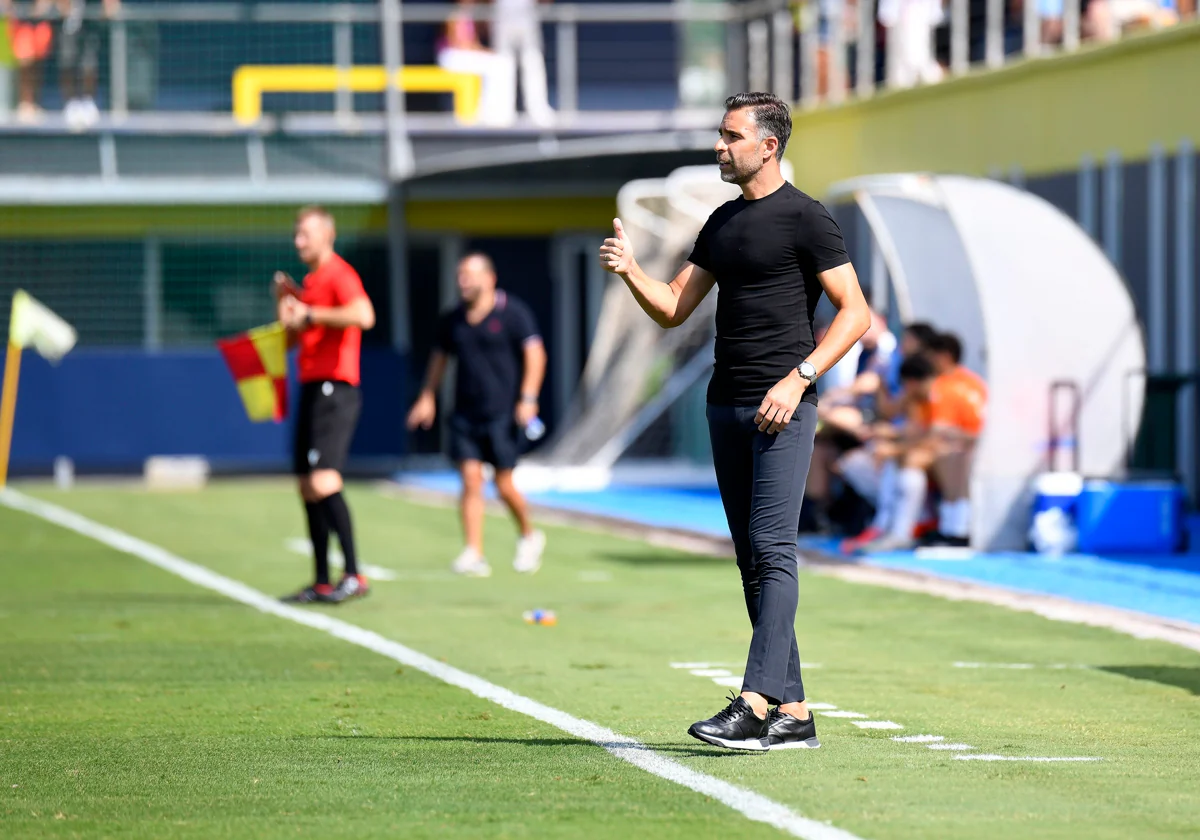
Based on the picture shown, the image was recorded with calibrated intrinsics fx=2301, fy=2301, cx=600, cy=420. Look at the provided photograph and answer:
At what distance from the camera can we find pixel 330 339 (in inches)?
491

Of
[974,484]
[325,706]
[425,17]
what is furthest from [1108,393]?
[425,17]

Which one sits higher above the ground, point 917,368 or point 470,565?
point 917,368

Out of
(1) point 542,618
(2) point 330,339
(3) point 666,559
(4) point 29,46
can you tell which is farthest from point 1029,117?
(4) point 29,46

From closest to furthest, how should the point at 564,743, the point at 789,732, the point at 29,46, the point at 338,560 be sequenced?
the point at 789,732
the point at 564,743
the point at 338,560
the point at 29,46

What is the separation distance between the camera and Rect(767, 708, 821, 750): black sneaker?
7223 mm

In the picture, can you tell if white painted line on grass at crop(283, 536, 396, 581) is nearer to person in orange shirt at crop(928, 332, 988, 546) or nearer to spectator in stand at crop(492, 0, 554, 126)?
person in orange shirt at crop(928, 332, 988, 546)

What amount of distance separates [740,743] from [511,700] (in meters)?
1.58

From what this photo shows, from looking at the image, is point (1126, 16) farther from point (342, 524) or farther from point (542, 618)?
point (542, 618)

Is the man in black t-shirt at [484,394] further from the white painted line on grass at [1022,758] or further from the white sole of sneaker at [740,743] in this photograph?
the white painted line on grass at [1022,758]

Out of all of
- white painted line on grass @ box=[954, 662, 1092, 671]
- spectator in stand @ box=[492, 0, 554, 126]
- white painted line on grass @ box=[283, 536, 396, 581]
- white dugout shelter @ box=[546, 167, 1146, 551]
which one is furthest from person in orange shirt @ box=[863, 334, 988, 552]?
spectator in stand @ box=[492, 0, 554, 126]

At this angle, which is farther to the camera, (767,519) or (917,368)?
(917,368)

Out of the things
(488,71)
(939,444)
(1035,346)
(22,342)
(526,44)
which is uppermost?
(526,44)

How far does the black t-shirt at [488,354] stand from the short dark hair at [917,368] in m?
2.48

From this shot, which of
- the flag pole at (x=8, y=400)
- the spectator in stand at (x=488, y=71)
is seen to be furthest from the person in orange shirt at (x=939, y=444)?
the flag pole at (x=8, y=400)
